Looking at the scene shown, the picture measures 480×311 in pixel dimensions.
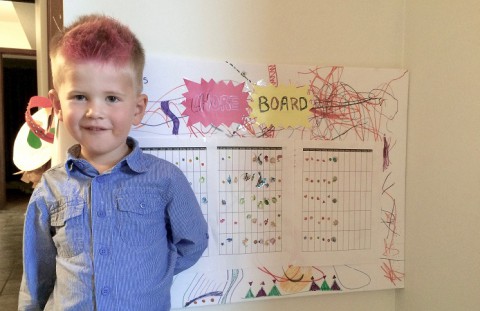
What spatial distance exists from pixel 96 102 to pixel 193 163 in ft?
0.91

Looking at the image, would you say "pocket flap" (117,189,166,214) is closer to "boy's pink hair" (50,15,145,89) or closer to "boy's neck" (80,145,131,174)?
"boy's neck" (80,145,131,174)

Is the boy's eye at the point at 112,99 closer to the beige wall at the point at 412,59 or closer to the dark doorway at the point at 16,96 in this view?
the beige wall at the point at 412,59

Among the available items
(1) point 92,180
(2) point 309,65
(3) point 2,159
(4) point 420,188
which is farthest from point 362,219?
(3) point 2,159

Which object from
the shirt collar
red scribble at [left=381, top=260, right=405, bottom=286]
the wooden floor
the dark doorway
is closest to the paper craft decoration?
the shirt collar

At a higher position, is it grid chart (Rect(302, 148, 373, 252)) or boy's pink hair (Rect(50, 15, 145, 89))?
boy's pink hair (Rect(50, 15, 145, 89))

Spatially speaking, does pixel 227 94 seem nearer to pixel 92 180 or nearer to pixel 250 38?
pixel 250 38

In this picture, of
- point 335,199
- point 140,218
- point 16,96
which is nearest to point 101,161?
point 140,218

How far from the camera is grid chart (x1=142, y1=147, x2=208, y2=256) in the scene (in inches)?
32.0

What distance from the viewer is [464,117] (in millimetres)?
784

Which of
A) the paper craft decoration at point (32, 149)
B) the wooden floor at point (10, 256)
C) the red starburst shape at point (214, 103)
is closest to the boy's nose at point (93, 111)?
the red starburst shape at point (214, 103)

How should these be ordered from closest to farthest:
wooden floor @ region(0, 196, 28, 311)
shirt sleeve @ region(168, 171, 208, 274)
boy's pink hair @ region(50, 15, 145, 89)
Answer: boy's pink hair @ region(50, 15, 145, 89)
shirt sleeve @ region(168, 171, 208, 274)
wooden floor @ region(0, 196, 28, 311)

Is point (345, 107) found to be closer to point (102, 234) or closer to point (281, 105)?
point (281, 105)

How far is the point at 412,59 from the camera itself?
0.93 meters

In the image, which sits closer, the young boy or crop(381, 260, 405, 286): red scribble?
the young boy
